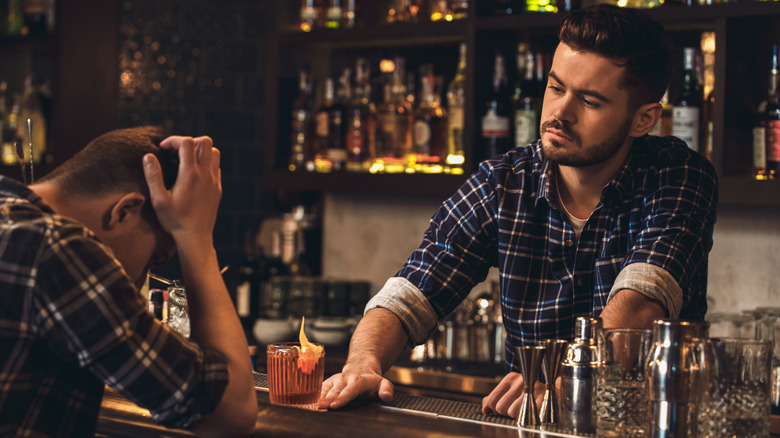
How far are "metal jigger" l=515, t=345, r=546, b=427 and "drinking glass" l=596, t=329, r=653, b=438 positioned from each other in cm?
9

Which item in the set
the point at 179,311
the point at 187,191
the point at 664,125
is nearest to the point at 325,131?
the point at 664,125

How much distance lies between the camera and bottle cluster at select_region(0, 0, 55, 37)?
145 inches

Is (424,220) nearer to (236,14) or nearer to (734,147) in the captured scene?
(734,147)

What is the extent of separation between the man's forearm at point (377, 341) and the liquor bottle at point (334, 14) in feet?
4.83

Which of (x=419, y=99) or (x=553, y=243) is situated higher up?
(x=419, y=99)

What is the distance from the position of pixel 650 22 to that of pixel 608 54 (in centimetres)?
12

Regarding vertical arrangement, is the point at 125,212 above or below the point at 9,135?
below

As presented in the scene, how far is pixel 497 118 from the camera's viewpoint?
8.37 feet

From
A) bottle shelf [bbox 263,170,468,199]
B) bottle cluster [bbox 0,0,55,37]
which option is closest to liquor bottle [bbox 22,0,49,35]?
bottle cluster [bbox 0,0,55,37]

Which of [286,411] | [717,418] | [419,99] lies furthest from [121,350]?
[419,99]

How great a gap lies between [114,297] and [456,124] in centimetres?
183

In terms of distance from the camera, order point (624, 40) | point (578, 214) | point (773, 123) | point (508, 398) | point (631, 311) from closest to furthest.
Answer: point (508, 398) → point (631, 311) → point (624, 40) → point (578, 214) → point (773, 123)

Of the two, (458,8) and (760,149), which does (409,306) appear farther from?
(458,8)

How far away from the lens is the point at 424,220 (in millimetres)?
2988
